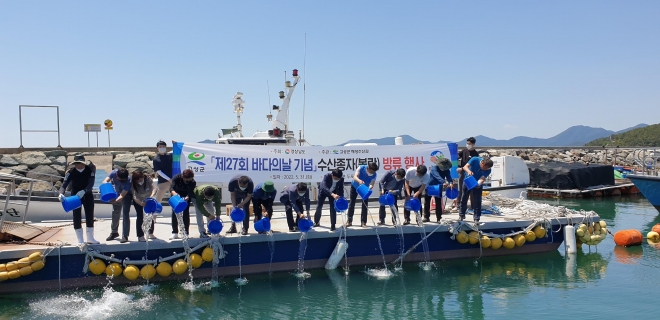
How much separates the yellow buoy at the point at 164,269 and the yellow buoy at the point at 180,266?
90mm

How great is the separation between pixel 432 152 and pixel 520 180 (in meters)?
6.03

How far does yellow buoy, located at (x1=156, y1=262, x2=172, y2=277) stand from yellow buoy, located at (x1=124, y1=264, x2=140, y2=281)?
0.36m

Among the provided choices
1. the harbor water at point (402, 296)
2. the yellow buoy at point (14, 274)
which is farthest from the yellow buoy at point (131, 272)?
the yellow buoy at point (14, 274)

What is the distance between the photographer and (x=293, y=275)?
10.4 meters

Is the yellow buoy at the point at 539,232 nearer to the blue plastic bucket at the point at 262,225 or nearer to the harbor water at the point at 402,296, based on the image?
the harbor water at the point at 402,296

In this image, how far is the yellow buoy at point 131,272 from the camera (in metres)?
9.16

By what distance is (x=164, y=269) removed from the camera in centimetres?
942

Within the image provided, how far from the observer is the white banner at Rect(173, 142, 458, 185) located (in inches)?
470

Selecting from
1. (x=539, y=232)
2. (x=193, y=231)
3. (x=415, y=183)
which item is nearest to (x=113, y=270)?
(x=193, y=231)

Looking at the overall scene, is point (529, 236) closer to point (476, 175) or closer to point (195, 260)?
point (476, 175)

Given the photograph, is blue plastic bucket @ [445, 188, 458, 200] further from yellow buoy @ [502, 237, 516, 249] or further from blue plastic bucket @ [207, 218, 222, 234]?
blue plastic bucket @ [207, 218, 222, 234]

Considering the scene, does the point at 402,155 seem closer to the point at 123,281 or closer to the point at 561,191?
the point at 123,281

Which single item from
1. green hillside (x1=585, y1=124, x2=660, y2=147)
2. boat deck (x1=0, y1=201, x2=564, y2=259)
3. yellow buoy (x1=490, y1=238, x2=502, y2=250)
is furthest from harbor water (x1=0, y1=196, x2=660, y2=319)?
green hillside (x1=585, y1=124, x2=660, y2=147)

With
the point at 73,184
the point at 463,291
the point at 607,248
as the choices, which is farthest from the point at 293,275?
the point at 607,248
